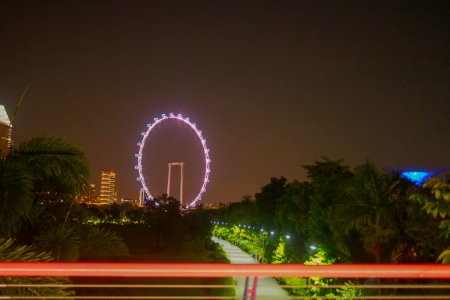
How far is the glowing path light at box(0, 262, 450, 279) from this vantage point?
226 centimetres

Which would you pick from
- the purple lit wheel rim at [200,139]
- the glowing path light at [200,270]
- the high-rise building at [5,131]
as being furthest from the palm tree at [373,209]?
the purple lit wheel rim at [200,139]

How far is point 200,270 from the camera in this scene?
2348 mm

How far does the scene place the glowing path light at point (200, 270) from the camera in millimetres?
2258

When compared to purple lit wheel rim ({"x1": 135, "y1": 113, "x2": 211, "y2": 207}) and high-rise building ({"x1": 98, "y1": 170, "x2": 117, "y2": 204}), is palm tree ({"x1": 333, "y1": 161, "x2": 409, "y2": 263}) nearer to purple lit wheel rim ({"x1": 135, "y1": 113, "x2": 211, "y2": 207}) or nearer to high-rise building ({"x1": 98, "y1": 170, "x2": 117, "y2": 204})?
purple lit wheel rim ({"x1": 135, "y1": 113, "x2": 211, "y2": 207})

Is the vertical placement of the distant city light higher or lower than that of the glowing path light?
higher

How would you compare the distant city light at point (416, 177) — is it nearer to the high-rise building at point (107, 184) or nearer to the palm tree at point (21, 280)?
the palm tree at point (21, 280)

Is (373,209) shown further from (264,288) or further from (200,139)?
(200,139)

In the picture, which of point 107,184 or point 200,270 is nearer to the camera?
point 200,270

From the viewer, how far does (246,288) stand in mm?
2617

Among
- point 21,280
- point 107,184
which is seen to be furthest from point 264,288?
point 107,184

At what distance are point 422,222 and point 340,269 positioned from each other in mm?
9586

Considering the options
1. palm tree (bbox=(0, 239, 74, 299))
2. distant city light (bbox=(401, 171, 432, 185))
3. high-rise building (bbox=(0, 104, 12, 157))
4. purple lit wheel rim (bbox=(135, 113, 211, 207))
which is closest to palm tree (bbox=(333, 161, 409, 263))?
distant city light (bbox=(401, 171, 432, 185))

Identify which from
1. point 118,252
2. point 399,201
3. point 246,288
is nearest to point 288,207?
point 399,201

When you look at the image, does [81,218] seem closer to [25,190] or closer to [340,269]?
[25,190]
